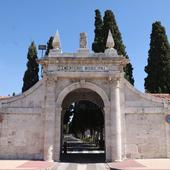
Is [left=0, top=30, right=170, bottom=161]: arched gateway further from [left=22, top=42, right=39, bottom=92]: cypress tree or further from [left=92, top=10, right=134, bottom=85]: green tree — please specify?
[left=22, top=42, right=39, bottom=92]: cypress tree

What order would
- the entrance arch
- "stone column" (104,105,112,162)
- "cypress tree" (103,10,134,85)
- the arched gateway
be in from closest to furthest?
"stone column" (104,105,112,162) → the entrance arch → the arched gateway → "cypress tree" (103,10,134,85)

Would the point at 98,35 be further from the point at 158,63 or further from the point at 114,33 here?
the point at 158,63

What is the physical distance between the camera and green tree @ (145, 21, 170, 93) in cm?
3322

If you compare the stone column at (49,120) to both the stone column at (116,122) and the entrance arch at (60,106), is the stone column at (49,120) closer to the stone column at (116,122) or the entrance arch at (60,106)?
the entrance arch at (60,106)

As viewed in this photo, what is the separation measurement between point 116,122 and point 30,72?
2033cm

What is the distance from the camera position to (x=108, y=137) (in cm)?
1972

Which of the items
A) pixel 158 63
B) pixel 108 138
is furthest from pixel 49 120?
pixel 158 63

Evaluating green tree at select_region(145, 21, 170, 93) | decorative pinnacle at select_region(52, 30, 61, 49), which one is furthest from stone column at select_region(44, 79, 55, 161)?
green tree at select_region(145, 21, 170, 93)

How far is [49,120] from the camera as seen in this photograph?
19.8 meters

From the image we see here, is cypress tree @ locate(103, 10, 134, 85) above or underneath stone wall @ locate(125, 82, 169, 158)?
above

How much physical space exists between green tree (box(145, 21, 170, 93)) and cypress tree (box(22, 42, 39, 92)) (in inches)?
571

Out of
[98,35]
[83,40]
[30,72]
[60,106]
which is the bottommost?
[60,106]

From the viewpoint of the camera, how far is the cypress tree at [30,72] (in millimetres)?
36331

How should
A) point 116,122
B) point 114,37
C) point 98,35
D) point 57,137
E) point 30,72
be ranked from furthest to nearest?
1. point 30,72
2. point 98,35
3. point 114,37
4. point 57,137
5. point 116,122
